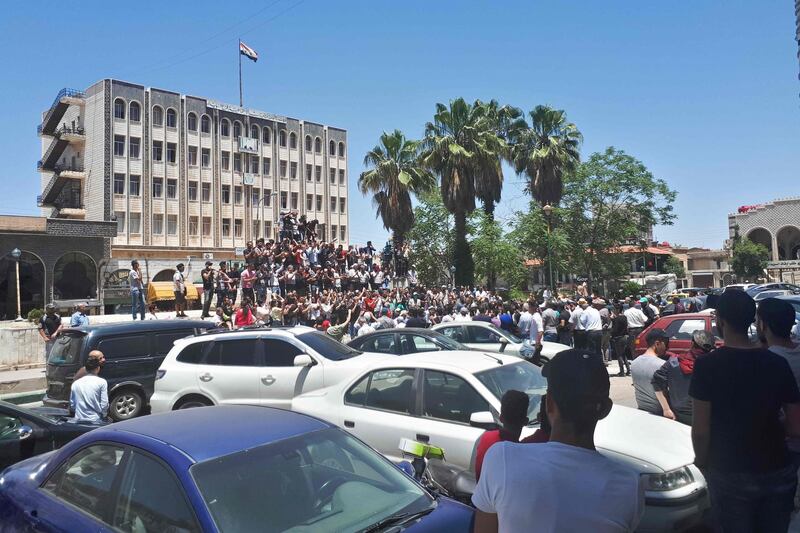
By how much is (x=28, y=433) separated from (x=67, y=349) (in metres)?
5.23

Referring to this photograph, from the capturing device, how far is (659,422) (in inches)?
221

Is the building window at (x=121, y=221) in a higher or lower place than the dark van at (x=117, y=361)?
higher

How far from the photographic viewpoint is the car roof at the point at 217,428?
3.35 metres

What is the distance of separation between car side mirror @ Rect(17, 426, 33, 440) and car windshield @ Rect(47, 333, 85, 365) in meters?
4.74

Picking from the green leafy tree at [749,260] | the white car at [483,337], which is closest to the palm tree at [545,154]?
the white car at [483,337]

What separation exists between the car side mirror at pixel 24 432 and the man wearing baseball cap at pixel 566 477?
19.8 feet

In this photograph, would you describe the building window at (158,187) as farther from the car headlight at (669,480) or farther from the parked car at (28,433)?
the car headlight at (669,480)

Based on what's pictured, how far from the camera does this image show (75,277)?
3784 centimetres

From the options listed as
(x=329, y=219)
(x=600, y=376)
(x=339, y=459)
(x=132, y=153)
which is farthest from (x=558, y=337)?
(x=329, y=219)

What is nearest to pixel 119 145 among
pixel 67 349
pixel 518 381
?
pixel 67 349

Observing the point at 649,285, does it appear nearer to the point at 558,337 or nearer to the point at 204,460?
the point at 558,337

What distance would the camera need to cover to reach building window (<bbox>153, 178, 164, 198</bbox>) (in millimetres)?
53375

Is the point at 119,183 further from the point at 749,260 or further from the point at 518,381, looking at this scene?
the point at 749,260

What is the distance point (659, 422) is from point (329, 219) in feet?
208
